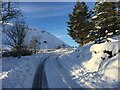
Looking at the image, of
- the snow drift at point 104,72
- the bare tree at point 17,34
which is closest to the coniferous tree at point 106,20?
the snow drift at point 104,72

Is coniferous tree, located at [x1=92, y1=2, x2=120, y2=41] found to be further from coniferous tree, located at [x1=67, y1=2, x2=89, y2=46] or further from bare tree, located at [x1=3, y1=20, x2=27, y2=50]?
bare tree, located at [x1=3, y1=20, x2=27, y2=50]

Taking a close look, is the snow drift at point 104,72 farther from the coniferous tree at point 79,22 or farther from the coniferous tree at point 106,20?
the coniferous tree at point 79,22

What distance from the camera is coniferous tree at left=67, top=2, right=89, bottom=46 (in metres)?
46.2

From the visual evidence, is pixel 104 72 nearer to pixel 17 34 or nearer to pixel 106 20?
pixel 106 20

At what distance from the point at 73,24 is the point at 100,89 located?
37216 mm

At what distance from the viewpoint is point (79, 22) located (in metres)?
46.7

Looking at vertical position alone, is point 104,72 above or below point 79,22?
below

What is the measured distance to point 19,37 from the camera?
153ft

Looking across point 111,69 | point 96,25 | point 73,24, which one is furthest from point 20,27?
point 111,69

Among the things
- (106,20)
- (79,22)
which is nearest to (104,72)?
(106,20)

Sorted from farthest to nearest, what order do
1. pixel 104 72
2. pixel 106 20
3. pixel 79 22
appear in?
1. pixel 79 22
2. pixel 106 20
3. pixel 104 72

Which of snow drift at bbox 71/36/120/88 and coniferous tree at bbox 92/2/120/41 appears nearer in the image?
snow drift at bbox 71/36/120/88

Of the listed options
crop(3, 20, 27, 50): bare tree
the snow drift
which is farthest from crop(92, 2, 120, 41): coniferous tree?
crop(3, 20, 27, 50): bare tree

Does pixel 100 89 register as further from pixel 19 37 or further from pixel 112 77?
pixel 19 37
